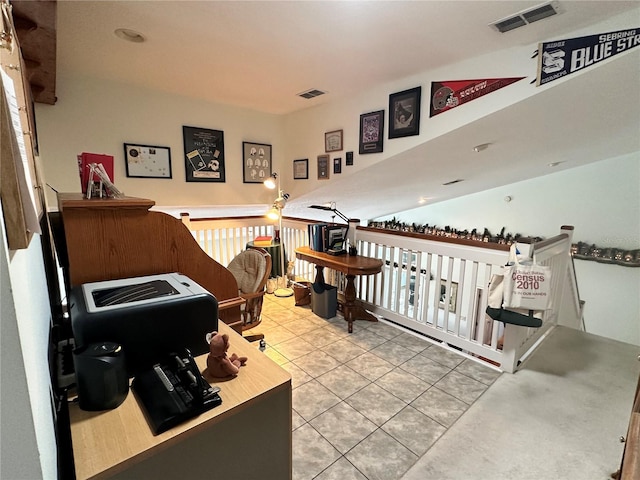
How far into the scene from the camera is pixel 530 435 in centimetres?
174

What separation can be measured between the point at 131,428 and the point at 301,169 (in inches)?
142

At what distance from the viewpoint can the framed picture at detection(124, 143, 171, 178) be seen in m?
3.18

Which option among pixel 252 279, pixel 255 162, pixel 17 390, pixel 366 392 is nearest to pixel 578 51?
pixel 366 392

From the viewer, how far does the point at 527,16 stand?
69.2 inches

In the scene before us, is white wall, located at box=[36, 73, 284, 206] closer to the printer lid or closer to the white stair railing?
the white stair railing

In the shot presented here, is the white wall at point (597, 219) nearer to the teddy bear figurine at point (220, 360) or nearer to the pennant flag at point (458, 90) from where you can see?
the pennant flag at point (458, 90)

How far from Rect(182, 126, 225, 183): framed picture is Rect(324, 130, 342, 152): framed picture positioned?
51.1 inches

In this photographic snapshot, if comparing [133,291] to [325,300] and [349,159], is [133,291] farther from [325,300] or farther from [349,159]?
[349,159]

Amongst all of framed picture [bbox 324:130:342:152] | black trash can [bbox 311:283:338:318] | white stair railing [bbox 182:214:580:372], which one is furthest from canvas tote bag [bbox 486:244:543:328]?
framed picture [bbox 324:130:342:152]

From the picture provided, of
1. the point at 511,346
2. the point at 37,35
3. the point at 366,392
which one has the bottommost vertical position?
the point at 366,392

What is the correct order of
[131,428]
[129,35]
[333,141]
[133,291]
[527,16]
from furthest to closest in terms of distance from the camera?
[333,141] < [129,35] < [527,16] < [133,291] < [131,428]

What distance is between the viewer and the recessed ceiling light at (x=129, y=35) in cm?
198

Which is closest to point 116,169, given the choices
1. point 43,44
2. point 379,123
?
point 43,44

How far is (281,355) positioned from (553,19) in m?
2.91
